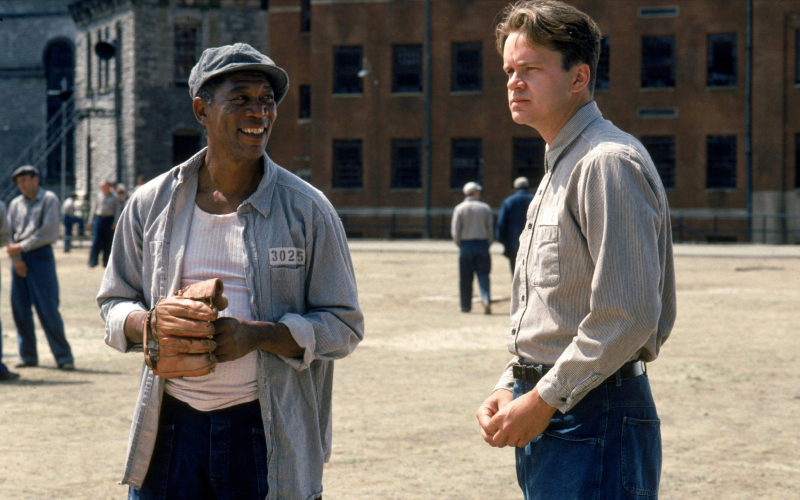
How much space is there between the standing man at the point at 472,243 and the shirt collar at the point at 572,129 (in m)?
12.4

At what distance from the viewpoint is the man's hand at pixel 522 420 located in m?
2.69

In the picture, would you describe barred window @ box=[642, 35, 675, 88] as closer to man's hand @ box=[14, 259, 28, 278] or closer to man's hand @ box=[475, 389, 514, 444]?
man's hand @ box=[14, 259, 28, 278]

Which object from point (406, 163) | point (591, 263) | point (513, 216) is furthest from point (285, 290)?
point (406, 163)

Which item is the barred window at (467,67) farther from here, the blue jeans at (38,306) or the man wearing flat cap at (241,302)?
the man wearing flat cap at (241,302)

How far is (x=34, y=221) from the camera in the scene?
10.3 m

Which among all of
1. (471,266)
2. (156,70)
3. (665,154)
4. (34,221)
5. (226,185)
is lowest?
(471,266)

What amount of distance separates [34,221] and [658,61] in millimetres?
30467

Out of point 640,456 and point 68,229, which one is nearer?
point 640,456

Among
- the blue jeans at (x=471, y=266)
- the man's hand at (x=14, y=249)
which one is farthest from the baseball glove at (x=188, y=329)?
the blue jeans at (x=471, y=266)

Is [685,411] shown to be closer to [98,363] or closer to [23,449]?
[23,449]

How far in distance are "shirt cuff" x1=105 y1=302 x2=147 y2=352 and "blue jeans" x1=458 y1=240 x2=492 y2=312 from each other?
12274 mm

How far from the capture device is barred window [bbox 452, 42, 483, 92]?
38562mm

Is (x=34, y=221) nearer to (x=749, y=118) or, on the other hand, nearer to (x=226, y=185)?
(x=226, y=185)

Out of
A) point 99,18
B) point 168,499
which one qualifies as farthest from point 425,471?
point 99,18
